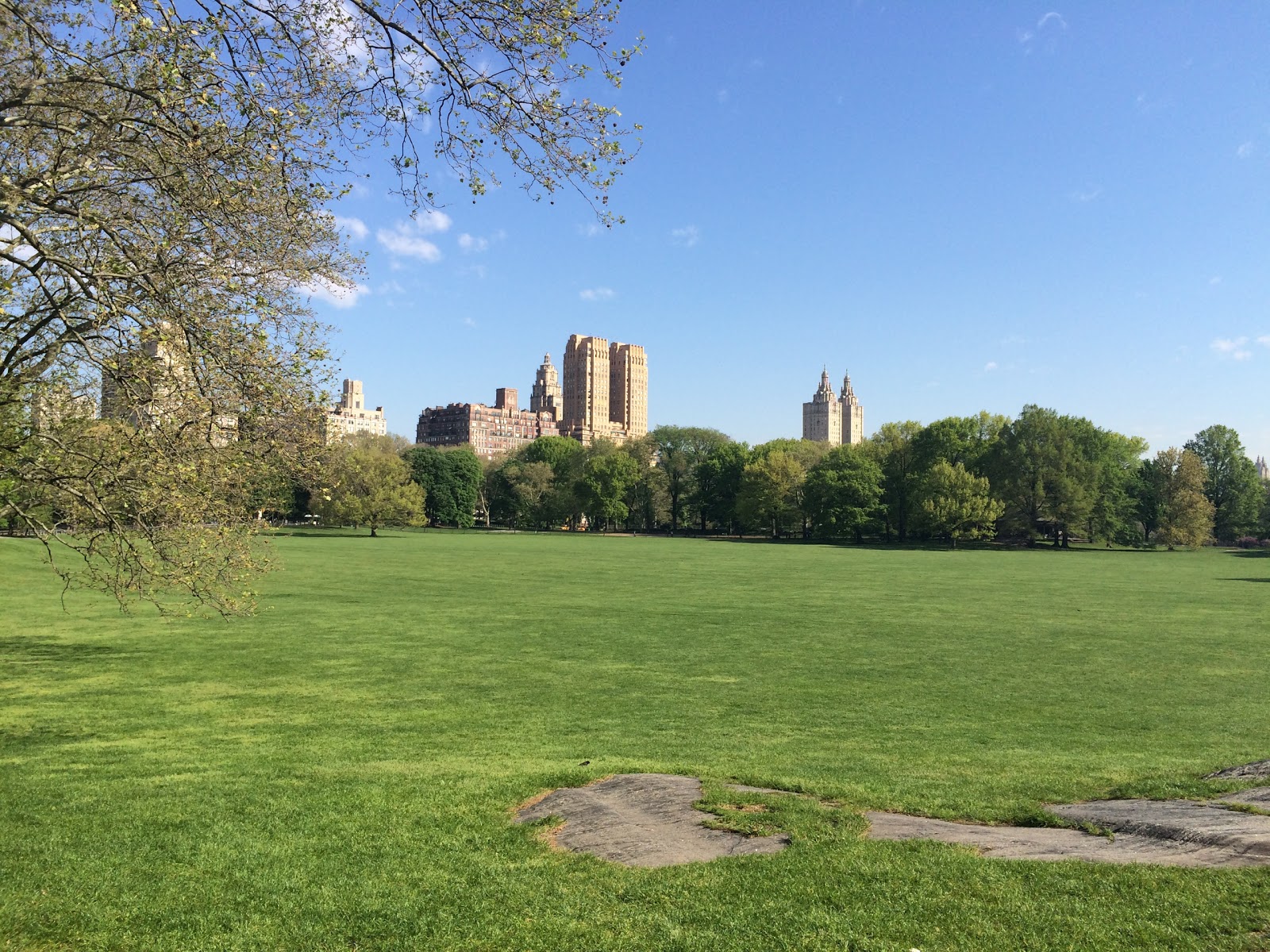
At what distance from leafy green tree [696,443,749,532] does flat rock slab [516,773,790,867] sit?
113924 mm

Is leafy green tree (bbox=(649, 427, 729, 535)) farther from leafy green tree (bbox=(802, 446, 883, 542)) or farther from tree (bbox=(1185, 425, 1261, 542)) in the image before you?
tree (bbox=(1185, 425, 1261, 542))

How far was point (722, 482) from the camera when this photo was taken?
127 metres

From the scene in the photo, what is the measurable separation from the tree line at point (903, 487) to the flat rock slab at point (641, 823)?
2884 inches

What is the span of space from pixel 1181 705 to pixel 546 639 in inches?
606

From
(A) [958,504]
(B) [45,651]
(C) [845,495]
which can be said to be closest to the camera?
(B) [45,651]

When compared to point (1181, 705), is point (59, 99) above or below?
above

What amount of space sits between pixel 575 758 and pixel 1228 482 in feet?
397

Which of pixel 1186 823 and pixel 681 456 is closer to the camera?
pixel 1186 823

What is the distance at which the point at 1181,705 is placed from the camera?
16297 mm

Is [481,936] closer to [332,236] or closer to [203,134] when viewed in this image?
[203,134]

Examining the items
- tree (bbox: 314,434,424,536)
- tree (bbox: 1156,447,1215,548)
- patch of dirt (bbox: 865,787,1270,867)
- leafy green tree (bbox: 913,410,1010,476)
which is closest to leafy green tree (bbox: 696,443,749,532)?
leafy green tree (bbox: 913,410,1010,476)

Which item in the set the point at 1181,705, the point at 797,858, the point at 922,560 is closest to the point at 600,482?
the point at 922,560

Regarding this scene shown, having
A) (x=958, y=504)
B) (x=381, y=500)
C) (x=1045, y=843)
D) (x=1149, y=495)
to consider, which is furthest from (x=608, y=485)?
(x=1045, y=843)

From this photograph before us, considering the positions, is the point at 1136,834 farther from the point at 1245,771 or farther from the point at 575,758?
the point at 575,758
